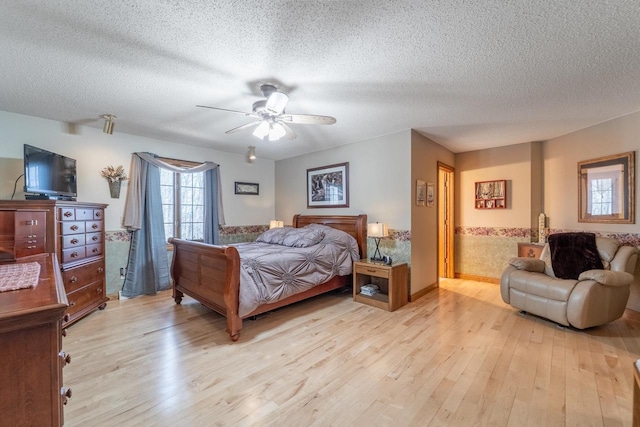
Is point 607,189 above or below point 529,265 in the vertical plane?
above

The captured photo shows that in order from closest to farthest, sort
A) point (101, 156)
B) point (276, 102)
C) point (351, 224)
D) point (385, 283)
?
point (276, 102), point (101, 156), point (385, 283), point (351, 224)

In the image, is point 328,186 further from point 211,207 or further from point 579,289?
point 579,289

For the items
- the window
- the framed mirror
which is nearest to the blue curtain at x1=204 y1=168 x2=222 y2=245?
the window

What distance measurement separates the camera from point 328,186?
15.8ft

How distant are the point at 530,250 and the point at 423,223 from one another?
1656 millimetres

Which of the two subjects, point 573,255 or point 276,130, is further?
point 573,255

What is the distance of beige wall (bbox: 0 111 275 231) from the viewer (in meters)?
3.13

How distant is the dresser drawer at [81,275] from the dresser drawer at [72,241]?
25cm

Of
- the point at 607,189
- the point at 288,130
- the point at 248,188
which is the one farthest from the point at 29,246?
the point at 607,189

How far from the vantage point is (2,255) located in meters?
2.11

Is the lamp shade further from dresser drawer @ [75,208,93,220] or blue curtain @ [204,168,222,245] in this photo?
dresser drawer @ [75,208,93,220]

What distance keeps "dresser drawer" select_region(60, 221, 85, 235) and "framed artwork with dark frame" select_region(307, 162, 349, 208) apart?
326cm

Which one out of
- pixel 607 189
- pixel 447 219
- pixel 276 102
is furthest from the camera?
pixel 447 219

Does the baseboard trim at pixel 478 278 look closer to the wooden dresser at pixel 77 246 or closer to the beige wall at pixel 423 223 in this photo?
the beige wall at pixel 423 223
